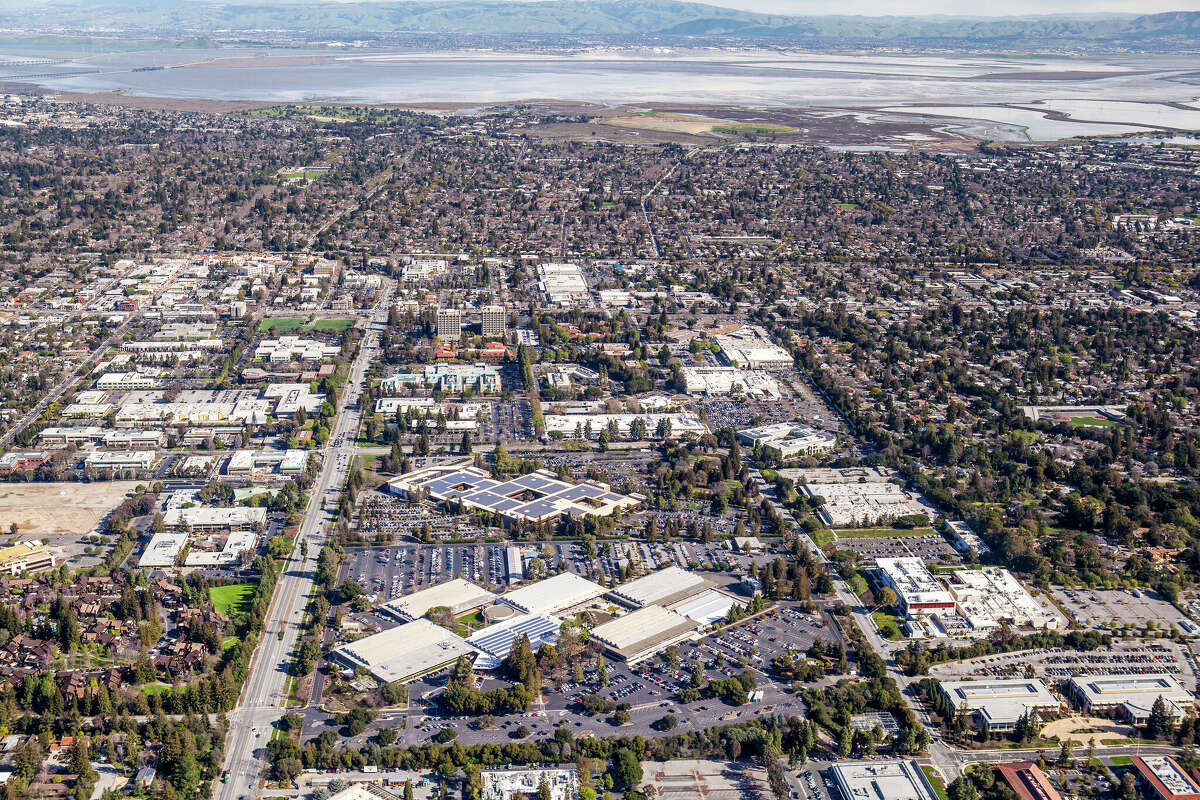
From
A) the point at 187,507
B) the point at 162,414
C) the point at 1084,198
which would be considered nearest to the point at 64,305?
the point at 162,414

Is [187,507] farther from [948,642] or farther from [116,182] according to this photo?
[116,182]

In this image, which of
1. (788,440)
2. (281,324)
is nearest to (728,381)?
(788,440)

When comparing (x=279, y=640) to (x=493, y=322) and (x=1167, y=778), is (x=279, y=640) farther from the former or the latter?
(x=493, y=322)

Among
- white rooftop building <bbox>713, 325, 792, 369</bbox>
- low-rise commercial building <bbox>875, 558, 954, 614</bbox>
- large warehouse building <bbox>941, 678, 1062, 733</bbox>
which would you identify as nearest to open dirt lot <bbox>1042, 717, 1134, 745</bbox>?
large warehouse building <bbox>941, 678, 1062, 733</bbox>

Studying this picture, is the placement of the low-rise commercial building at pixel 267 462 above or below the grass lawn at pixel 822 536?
above

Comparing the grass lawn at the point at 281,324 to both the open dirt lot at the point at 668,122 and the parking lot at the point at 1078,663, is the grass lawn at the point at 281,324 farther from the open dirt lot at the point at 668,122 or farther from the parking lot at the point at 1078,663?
the open dirt lot at the point at 668,122

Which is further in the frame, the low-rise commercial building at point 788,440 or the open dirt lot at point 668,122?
the open dirt lot at point 668,122

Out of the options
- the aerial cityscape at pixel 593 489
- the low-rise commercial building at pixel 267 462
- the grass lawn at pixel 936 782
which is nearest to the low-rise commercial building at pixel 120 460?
the aerial cityscape at pixel 593 489
